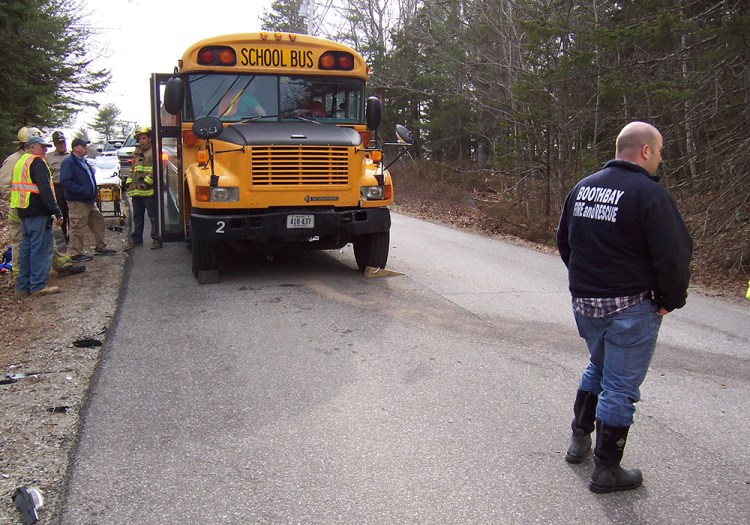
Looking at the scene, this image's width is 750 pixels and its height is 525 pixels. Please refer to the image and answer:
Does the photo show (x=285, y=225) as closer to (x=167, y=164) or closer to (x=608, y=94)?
(x=167, y=164)

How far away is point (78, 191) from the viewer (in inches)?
376

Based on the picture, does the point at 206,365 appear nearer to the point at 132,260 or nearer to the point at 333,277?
the point at 333,277

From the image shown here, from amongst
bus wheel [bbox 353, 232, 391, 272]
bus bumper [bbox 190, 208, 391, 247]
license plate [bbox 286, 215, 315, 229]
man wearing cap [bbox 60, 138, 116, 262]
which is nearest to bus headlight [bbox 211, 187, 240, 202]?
bus bumper [bbox 190, 208, 391, 247]

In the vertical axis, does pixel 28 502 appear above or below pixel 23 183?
below

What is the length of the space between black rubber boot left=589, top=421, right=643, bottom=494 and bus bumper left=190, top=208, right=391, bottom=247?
4.97m

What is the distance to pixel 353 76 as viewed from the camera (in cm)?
873

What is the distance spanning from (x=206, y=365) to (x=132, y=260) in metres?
5.26

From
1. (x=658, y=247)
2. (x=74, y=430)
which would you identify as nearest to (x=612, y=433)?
(x=658, y=247)

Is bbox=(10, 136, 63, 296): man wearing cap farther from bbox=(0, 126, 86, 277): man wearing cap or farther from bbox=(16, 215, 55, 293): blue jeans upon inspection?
bbox=(0, 126, 86, 277): man wearing cap

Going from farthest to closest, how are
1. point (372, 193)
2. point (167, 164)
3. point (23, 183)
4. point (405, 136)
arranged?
point (167, 164) < point (372, 193) < point (405, 136) < point (23, 183)

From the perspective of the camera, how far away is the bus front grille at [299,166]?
24.9ft

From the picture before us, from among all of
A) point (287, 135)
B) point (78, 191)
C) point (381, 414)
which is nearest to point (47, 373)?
point (381, 414)

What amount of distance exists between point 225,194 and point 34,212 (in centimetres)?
221

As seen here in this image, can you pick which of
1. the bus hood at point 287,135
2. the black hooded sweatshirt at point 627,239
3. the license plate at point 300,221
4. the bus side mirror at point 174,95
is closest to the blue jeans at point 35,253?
the bus side mirror at point 174,95
